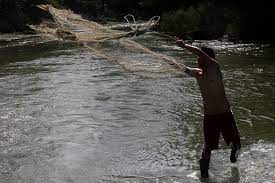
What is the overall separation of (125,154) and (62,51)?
1880 cm

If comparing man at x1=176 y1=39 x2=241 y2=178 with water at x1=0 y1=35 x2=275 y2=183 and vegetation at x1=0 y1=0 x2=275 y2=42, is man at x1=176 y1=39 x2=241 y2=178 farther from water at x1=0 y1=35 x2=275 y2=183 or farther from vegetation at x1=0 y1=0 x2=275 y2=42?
vegetation at x1=0 y1=0 x2=275 y2=42

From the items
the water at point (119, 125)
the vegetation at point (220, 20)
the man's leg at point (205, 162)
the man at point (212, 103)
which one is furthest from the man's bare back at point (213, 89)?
the vegetation at point (220, 20)

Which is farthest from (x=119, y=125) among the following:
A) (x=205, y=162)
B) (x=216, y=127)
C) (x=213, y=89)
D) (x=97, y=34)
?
(x=213, y=89)

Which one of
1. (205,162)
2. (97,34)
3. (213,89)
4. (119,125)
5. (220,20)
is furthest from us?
(220,20)

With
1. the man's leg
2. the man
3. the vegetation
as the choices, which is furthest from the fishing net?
the vegetation

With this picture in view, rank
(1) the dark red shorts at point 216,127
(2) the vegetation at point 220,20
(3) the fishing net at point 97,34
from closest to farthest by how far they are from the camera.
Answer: (1) the dark red shorts at point 216,127 < (3) the fishing net at point 97,34 < (2) the vegetation at point 220,20

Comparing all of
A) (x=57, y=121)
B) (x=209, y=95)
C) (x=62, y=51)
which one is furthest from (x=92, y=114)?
(x=62, y=51)

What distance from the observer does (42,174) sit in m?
9.19

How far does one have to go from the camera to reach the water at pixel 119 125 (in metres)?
9.15

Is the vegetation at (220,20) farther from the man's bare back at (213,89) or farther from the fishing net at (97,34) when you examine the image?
the man's bare back at (213,89)

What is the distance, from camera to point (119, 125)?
41.1 ft

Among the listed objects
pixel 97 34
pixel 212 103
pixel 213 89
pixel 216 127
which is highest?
pixel 97 34

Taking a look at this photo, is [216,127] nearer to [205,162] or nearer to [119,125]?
[205,162]

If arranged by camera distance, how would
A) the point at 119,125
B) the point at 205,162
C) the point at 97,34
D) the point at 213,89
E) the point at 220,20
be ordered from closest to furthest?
the point at 213,89 → the point at 205,162 → the point at 97,34 → the point at 119,125 → the point at 220,20
